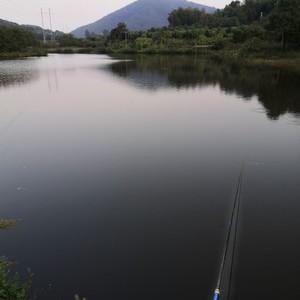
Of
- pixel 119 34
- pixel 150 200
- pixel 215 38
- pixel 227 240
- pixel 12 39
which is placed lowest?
pixel 150 200

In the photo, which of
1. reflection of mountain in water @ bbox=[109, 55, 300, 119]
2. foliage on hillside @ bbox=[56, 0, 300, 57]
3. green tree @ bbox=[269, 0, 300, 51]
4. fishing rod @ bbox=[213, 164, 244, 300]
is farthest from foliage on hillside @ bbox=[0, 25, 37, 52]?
fishing rod @ bbox=[213, 164, 244, 300]

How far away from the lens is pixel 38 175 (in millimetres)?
13922

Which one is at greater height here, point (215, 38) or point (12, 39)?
point (215, 38)

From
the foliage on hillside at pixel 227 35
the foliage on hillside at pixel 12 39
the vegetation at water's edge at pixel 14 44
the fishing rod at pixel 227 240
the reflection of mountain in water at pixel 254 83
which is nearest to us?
the fishing rod at pixel 227 240

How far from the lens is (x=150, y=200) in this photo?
38.2ft

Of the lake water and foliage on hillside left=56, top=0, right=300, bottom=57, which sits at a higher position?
foliage on hillside left=56, top=0, right=300, bottom=57

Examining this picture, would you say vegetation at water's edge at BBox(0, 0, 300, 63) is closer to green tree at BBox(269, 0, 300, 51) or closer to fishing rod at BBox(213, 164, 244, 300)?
green tree at BBox(269, 0, 300, 51)

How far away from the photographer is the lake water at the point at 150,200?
8.06 meters

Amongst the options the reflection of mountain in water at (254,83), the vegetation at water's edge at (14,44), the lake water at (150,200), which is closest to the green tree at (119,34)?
the vegetation at water's edge at (14,44)

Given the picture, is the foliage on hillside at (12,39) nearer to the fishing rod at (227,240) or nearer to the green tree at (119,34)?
the green tree at (119,34)

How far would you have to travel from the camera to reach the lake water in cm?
806

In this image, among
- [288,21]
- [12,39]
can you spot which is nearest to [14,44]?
[12,39]

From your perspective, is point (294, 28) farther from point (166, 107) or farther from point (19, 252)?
point (19, 252)

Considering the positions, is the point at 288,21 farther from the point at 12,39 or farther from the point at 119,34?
the point at 119,34
